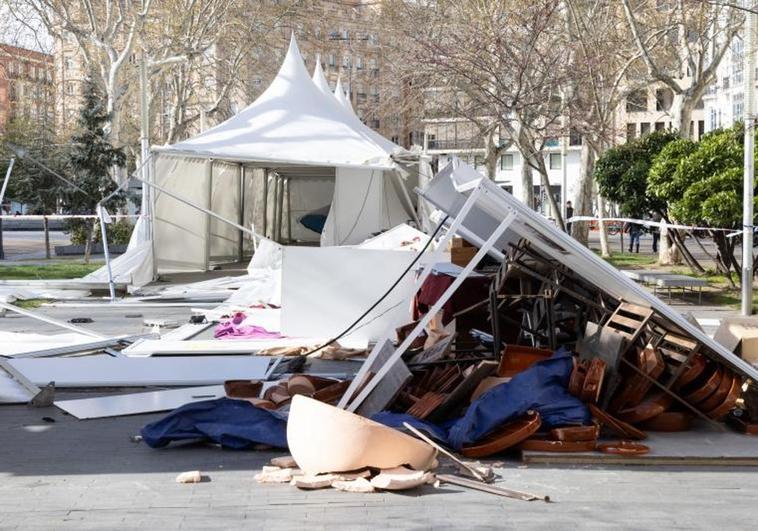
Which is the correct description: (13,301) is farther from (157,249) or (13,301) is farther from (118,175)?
(118,175)

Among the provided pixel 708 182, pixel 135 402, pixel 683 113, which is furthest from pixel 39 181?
pixel 135 402

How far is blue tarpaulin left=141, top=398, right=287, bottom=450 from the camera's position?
7.56 metres

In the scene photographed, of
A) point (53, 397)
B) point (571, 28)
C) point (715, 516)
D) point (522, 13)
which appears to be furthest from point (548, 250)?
point (571, 28)

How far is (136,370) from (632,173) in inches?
605

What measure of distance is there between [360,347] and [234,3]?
29576mm

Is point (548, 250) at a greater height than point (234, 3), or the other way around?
point (234, 3)

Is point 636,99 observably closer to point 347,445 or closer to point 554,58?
point 554,58

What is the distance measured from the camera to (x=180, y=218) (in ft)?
77.2

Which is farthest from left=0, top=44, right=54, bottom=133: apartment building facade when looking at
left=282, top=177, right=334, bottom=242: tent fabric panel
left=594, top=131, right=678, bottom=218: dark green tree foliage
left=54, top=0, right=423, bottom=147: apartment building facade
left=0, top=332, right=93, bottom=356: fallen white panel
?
left=0, top=332, right=93, bottom=356: fallen white panel

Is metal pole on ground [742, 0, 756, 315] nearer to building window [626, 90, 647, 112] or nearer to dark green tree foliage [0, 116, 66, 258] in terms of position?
building window [626, 90, 647, 112]

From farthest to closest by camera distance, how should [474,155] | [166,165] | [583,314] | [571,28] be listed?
[474,155], [571,28], [166,165], [583,314]

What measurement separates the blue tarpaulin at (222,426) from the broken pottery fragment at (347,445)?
2.48 ft

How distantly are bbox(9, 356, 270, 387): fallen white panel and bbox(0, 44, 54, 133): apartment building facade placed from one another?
29304mm

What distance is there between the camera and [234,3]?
39938 mm
